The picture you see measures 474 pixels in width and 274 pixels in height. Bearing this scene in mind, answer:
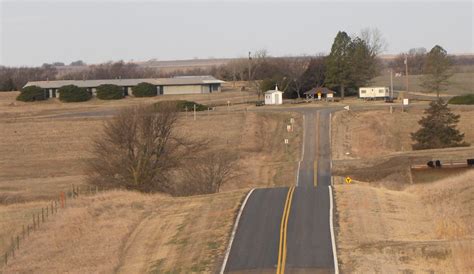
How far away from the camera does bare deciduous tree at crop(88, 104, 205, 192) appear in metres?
51.3

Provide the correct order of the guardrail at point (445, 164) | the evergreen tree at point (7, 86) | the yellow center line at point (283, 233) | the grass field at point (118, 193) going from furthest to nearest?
the evergreen tree at point (7, 86) → the guardrail at point (445, 164) → the grass field at point (118, 193) → the yellow center line at point (283, 233)

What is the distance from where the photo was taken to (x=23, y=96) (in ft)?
375

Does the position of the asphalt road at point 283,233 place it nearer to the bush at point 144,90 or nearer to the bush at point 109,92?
the bush at point 109,92

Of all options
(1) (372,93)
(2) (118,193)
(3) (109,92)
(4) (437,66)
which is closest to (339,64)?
(1) (372,93)

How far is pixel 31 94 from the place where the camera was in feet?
373

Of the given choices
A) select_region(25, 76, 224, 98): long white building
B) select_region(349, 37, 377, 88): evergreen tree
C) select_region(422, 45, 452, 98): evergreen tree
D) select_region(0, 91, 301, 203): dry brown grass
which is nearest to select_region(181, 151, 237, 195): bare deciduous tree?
select_region(0, 91, 301, 203): dry brown grass

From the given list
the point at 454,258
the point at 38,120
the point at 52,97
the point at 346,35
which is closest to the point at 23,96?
the point at 52,97

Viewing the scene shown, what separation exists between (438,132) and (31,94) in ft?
217

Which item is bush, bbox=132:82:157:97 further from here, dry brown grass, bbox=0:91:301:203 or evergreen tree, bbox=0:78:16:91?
evergreen tree, bbox=0:78:16:91

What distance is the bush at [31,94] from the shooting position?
373ft

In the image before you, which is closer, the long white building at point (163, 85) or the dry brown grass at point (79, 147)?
the dry brown grass at point (79, 147)

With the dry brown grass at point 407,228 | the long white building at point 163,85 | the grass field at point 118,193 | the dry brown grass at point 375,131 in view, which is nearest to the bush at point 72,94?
the grass field at point 118,193

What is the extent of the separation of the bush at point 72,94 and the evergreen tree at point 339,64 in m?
36.7

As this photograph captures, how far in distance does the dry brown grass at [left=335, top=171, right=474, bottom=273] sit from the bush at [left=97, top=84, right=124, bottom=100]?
79030 mm
